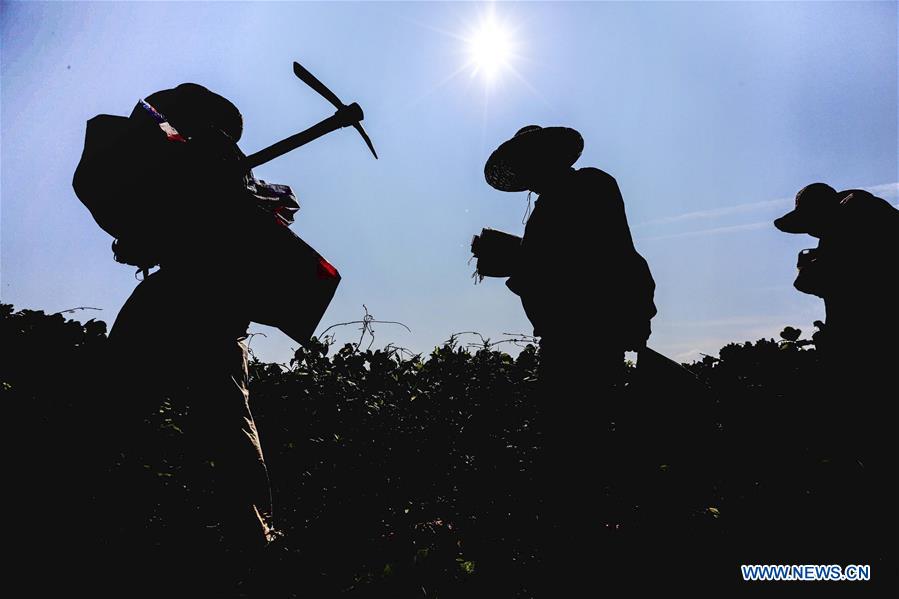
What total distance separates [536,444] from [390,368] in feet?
5.25

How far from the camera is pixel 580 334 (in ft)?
7.87

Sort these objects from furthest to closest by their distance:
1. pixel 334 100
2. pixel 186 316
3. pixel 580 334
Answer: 1. pixel 334 100
2. pixel 580 334
3. pixel 186 316

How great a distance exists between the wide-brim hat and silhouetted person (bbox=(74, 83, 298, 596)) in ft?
4.92

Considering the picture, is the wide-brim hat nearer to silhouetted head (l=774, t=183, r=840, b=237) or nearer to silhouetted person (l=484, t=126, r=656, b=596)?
silhouetted person (l=484, t=126, r=656, b=596)

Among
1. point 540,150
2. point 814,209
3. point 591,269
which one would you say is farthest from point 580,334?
point 814,209

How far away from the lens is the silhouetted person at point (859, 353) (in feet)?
7.93

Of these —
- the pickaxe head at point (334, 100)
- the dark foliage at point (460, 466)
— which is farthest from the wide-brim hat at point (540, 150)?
the dark foliage at point (460, 466)

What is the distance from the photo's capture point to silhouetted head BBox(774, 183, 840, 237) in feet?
9.51

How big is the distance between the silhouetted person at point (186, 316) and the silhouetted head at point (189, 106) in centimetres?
31

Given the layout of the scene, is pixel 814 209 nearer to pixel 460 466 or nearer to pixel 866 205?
pixel 866 205

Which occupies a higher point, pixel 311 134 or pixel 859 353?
pixel 311 134

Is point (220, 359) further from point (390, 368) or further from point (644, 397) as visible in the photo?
point (390, 368)

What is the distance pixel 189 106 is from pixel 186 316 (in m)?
1.24

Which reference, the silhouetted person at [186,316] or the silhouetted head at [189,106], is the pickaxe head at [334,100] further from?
the silhouetted person at [186,316]
